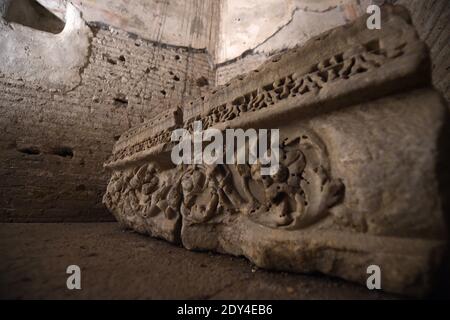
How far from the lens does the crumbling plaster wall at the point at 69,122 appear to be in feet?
10.2

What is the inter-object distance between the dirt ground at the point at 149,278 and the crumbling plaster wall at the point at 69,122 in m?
1.94

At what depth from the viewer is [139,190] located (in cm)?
220

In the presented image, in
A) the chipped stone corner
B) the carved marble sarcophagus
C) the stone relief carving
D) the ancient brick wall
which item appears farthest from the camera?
the chipped stone corner

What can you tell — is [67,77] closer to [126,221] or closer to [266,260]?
[126,221]

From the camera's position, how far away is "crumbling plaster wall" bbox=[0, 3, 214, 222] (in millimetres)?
3114

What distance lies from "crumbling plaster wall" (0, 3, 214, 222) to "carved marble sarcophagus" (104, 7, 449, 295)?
8.60ft

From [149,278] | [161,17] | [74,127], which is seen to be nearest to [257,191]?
[149,278]

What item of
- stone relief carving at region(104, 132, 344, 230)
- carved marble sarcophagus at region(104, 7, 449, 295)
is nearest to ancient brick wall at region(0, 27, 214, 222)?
stone relief carving at region(104, 132, 344, 230)

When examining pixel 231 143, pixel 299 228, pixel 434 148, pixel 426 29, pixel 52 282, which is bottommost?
pixel 52 282

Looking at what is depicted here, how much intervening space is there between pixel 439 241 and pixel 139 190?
82.4 inches

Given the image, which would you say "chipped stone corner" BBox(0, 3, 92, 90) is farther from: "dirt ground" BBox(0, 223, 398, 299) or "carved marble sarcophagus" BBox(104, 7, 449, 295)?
"carved marble sarcophagus" BBox(104, 7, 449, 295)

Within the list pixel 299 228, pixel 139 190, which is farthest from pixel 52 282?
pixel 139 190

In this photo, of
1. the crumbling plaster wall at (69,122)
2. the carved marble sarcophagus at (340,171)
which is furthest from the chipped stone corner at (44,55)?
the carved marble sarcophagus at (340,171)

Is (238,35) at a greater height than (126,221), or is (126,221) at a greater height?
(238,35)
